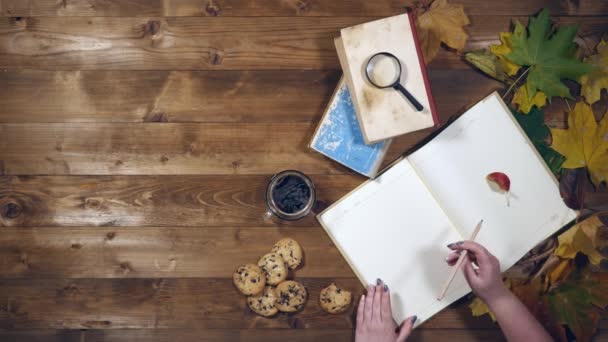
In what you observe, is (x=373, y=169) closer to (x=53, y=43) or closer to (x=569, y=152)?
(x=569, y=152)

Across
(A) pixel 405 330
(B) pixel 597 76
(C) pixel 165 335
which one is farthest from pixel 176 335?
(B) pixel 597 76

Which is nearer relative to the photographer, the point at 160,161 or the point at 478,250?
the point at 478,250

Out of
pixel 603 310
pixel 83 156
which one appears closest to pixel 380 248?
pixel 603 310

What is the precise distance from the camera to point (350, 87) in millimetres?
1320

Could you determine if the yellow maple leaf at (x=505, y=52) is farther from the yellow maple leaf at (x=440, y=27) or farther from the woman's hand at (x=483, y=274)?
the woman's hand at (x=483, y=274)

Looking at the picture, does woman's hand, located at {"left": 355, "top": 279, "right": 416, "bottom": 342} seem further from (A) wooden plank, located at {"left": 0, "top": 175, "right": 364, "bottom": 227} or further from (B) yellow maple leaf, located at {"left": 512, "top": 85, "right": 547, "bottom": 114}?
Answer: (B) yellow maple leaf, located at {"left": 512, "top": 85, "right": 547, "bottom": 114}

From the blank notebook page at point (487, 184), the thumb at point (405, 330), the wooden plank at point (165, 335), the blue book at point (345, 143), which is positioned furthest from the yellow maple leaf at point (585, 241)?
the wooden plank at point (165, 335)

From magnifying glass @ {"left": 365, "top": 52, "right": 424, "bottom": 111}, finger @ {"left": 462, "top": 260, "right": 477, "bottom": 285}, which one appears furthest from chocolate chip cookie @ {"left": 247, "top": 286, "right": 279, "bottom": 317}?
magnifying glass @ {"left": 365, "top": 52, "right": 424, "bottom": 111}

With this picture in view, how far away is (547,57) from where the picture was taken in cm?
139

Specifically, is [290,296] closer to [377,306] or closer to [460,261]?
[377,306]

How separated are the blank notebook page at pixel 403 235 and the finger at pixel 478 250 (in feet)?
0.29

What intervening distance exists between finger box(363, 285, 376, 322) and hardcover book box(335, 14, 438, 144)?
0.40 m

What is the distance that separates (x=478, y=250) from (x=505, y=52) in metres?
0.53

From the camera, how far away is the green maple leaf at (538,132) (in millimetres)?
1422
